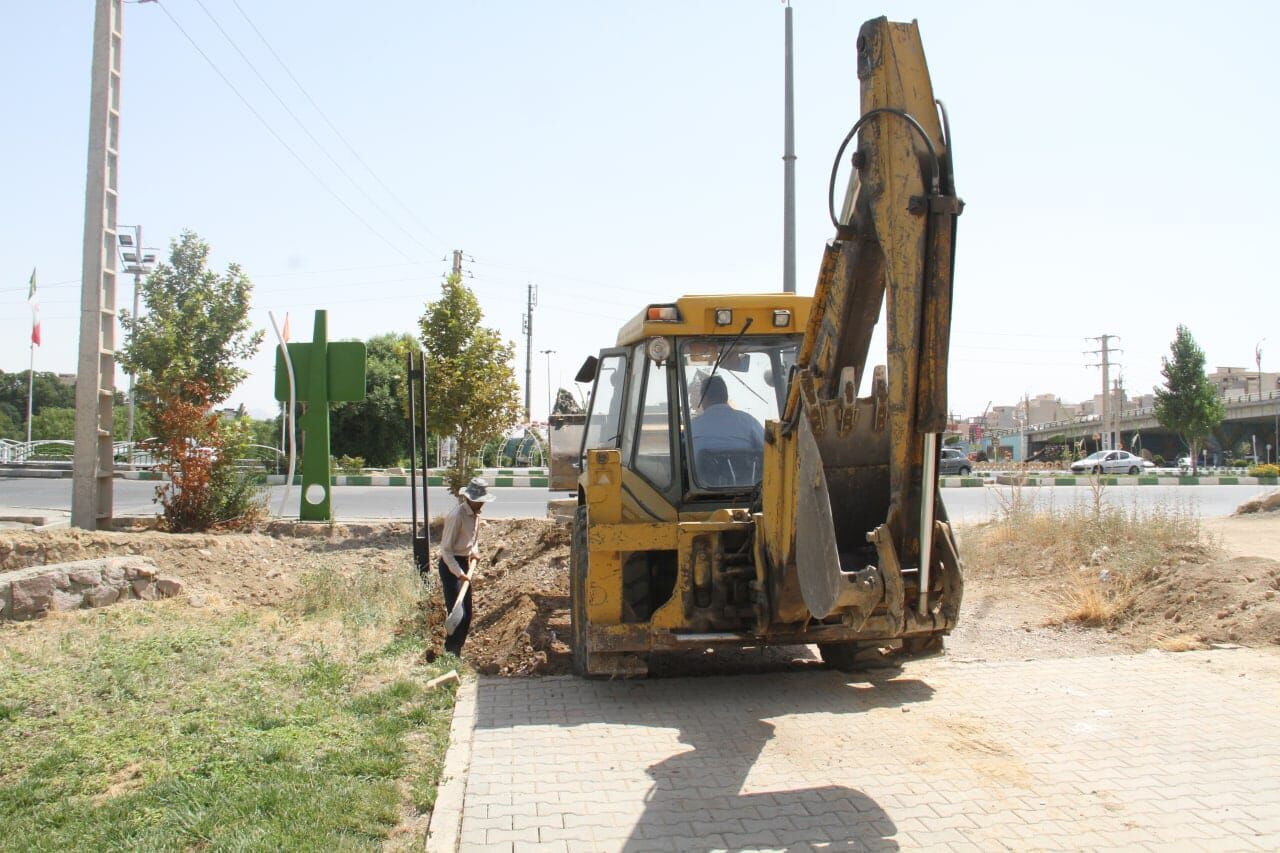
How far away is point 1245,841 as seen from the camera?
407 cm

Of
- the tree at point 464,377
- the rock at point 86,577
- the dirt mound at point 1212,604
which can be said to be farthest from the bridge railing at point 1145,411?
the rock at point 86,577

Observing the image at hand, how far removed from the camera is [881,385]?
5.20 m

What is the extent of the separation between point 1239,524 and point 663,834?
1430 centimetres

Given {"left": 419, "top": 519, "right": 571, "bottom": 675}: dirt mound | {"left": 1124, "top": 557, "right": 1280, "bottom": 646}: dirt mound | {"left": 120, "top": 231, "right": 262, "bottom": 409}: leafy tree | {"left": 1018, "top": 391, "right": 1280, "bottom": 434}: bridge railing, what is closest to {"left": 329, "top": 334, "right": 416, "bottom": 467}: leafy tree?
{"left": 120, "top": 231, "right": 262, "bottom": 409}: leafy tree

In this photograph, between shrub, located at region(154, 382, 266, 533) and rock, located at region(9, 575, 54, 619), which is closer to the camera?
rock, located at region(9, 575, 54, 619)

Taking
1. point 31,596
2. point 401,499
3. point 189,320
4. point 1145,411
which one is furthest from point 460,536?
point 1145,411

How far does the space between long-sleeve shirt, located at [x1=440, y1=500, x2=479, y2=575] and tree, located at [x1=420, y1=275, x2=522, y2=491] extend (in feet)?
20.9

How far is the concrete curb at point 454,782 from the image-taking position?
414cm

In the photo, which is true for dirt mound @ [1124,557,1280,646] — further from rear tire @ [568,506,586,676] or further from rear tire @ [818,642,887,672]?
rear tire @ [568,506,586,676]

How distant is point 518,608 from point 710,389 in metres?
2.94

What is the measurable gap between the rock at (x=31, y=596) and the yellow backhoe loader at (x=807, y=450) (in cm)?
436

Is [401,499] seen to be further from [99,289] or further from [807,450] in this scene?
[807,450]

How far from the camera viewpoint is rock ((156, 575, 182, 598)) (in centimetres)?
889

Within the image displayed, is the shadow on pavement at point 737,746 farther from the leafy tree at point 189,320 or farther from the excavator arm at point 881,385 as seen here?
the leafy tree at point 189,320
